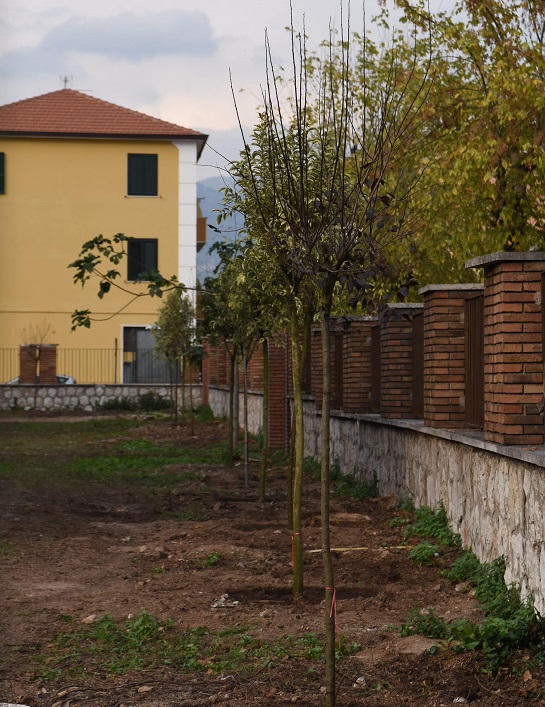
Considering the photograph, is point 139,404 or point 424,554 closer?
point 424,554

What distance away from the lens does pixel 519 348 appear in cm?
774

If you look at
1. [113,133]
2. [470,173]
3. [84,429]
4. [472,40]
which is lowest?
[84,429]

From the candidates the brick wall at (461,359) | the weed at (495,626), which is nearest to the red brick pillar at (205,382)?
the brick wall at (461,359)

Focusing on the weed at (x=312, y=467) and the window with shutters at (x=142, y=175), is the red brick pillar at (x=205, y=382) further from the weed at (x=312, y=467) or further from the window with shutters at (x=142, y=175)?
the weed at (x=312, y=467)

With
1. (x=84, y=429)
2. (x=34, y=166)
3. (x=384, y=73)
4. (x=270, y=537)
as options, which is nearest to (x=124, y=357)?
(x=34, y=166)

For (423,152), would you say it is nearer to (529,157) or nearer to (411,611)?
(529,157)

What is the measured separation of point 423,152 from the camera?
59.5 feet

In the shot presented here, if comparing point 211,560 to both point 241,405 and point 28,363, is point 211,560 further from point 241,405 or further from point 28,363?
point 28,363

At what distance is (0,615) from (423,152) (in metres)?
12.5

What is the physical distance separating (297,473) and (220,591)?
1.08 meters

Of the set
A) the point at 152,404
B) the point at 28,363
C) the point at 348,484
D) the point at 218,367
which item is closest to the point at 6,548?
the point at 348,484

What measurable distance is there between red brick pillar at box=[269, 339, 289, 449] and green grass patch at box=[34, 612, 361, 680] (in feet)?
46.6

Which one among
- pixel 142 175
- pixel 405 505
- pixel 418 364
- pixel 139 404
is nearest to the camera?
pixel 405 505

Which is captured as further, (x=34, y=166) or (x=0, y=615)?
(x=34, y=166)
